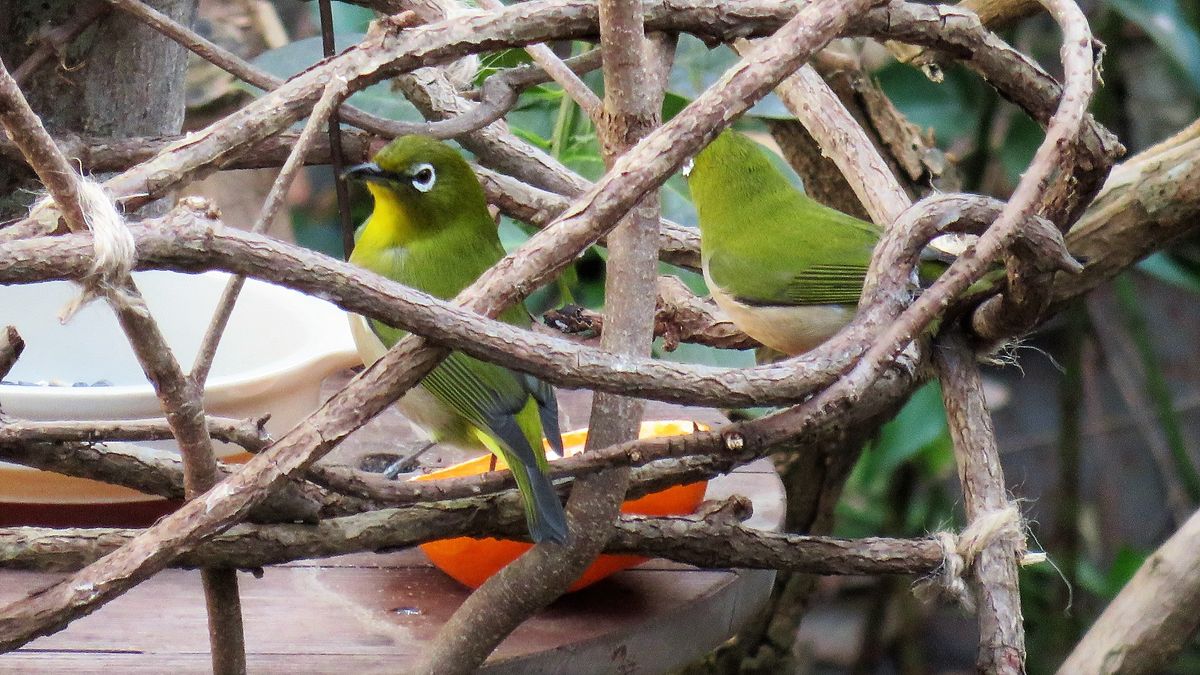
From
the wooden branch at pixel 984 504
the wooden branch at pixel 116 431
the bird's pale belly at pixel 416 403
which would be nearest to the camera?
the wooden branch at pixel 116 431

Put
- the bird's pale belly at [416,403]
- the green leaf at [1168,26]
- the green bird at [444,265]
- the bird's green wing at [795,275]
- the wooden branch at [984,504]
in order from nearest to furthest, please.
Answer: the wooden branch at [984,504] < the green bird at [444,265] < the bird's pale belly at [416,403] < the bird's green wing at [795,275] < the green leaf at [1168,26]

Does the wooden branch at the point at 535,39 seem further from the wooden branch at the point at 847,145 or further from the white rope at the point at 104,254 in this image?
the wooden branch at the point at 847,145

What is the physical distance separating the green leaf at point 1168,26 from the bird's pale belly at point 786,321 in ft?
4.82

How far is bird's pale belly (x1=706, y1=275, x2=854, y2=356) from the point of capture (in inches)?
73.4

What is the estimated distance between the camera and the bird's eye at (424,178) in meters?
1.64

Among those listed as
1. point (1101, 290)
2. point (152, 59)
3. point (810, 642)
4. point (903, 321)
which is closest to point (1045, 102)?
point (903, 321)

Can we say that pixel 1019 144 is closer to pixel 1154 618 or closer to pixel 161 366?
pixel 1154 618

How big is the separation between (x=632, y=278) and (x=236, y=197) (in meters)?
3.00

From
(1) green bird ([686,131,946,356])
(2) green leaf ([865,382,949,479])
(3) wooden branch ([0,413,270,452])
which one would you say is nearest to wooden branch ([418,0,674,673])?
(3) wooden branch ([0,413,270,452])

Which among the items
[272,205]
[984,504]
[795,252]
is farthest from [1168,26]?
[272,205]

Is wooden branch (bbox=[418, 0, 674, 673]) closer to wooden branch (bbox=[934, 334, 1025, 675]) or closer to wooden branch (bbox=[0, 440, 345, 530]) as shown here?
wooden branch (bbox=[0, 440, 345, 530])

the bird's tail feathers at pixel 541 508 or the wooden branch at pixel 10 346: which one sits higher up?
the wooden branch at pixel 10 346

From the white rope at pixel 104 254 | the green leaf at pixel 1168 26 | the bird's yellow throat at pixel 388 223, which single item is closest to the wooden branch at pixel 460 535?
the white rope at pixel 104 254

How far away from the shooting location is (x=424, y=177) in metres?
1.66
